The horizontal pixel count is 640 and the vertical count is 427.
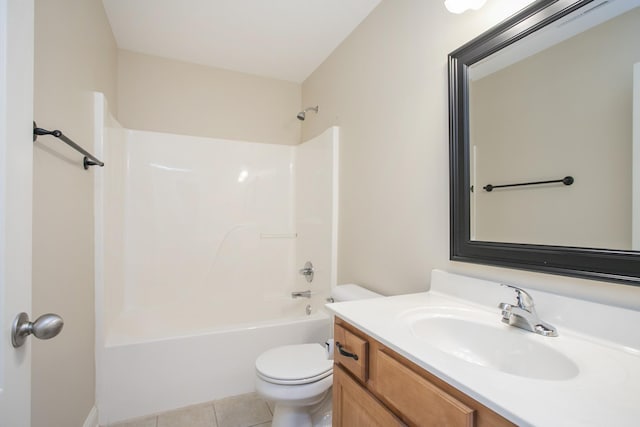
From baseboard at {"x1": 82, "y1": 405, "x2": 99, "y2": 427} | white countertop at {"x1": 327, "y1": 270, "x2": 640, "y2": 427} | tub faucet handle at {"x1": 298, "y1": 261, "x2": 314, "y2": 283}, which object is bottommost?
baseboard at {"x1": 82, "y1": 405, "x2": 99, "y2": 427}

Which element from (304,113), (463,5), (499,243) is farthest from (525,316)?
(304,113)

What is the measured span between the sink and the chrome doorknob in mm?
908

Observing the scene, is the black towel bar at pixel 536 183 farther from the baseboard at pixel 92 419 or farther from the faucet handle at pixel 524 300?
the baseboard at pixel 92 419

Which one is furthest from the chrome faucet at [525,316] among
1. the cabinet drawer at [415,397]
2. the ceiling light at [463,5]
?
the ceiling light at [463,5]

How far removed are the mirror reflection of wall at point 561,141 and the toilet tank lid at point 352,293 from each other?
2.31 ft

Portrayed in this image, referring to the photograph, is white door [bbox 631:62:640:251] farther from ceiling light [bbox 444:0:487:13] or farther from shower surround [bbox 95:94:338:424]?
shower surround [bbox 95:94:338:424]

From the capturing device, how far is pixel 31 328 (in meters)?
0.62

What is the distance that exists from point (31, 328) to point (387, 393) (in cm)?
86

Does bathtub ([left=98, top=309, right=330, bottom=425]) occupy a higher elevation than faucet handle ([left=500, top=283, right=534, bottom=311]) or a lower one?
lower

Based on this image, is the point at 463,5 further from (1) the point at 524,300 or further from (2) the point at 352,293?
(2) the point at 352,293

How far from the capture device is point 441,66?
1.31m

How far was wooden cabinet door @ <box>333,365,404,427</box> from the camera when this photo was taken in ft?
2.67

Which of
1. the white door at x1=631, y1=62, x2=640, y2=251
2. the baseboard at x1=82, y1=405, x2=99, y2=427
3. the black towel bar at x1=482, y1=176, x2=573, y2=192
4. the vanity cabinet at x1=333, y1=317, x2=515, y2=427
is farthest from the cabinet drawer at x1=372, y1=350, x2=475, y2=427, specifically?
the baseboard at x1=82, y1=405, x2=99, y2=427

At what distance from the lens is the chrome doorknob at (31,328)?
0.60 metres
